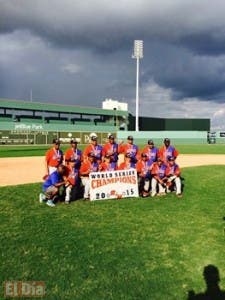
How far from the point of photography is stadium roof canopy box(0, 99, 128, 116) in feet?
255

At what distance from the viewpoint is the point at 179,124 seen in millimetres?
104250

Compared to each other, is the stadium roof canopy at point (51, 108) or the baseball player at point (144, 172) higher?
the stadium roof canopy at point (51, 108)

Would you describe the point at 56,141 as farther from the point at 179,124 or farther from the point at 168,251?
the point at 179,124

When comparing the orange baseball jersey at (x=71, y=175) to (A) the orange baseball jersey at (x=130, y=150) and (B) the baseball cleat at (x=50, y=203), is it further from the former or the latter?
(A) the orange baseball jersey at (x=130, y=150)

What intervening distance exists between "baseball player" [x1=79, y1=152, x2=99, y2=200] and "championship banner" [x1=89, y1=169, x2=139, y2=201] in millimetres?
255

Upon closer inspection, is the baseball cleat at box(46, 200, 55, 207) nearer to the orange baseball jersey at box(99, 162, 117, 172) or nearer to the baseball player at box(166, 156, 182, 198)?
the orange baseball jersey at box(99, 162, 117, 172)

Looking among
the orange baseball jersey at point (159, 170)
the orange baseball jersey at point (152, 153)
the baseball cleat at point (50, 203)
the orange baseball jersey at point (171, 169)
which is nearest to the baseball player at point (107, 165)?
the orange baseball jersey at point (152, 153)

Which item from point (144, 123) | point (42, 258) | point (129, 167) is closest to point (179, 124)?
point (144, 123)

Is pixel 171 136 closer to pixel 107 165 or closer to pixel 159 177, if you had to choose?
pixel 107 165

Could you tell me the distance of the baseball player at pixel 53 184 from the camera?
10.7 metres

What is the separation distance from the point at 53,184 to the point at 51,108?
75.6 metres

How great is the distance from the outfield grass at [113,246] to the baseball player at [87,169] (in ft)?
1.70

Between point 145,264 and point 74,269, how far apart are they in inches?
52.3

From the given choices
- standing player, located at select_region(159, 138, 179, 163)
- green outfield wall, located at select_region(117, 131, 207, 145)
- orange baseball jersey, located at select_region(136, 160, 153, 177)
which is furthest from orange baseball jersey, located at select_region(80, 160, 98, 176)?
green outfield wall, located at select_region(117, 131, 207, 145)
